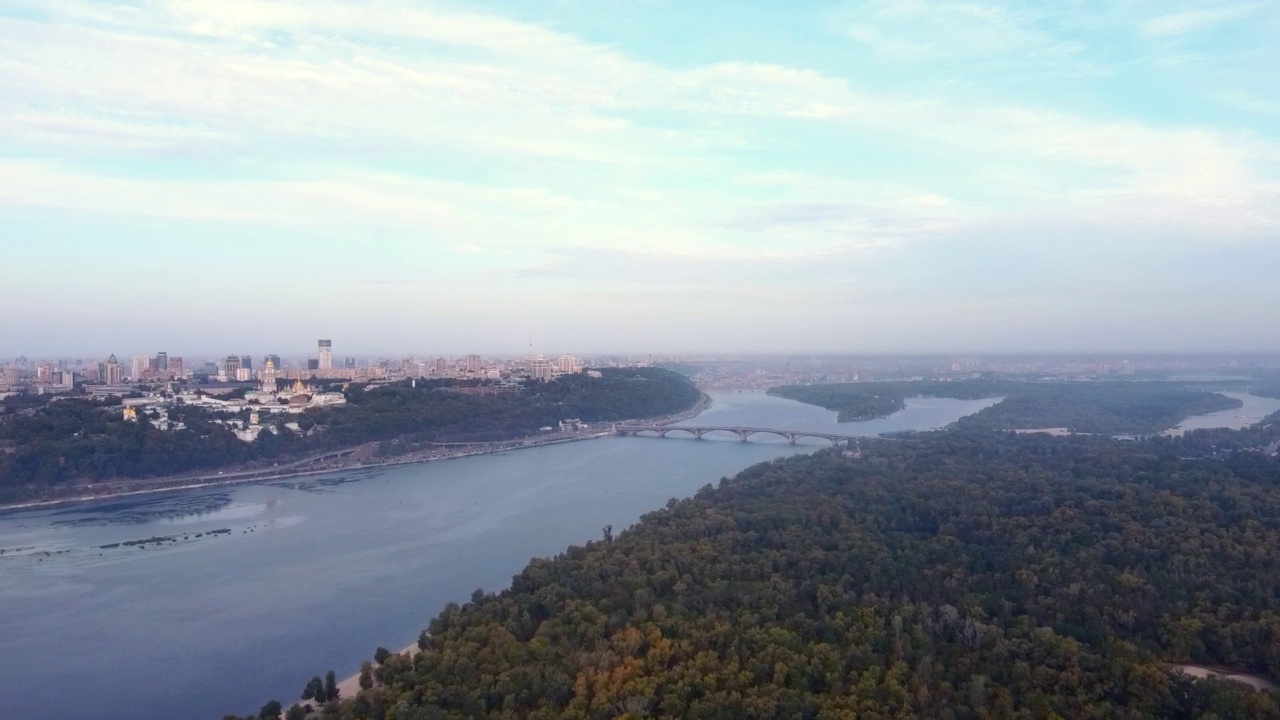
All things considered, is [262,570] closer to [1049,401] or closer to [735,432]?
[735,432]

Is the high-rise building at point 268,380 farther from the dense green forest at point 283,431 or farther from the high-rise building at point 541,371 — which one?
the high-rise building at point 541,371

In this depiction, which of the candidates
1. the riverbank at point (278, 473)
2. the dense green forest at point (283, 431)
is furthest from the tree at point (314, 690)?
the dense green forest at point (283, 431)

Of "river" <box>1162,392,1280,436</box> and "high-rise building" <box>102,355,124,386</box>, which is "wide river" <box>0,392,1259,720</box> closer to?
"river" <box>1162,392,1280,436</box>

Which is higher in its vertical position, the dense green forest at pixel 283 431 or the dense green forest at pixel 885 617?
the dense green forest at pixel 283 431

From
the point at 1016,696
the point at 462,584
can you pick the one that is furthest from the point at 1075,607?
the point at 462,584

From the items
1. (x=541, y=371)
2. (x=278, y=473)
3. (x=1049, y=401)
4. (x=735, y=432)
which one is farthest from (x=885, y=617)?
(x=541, y=371)
